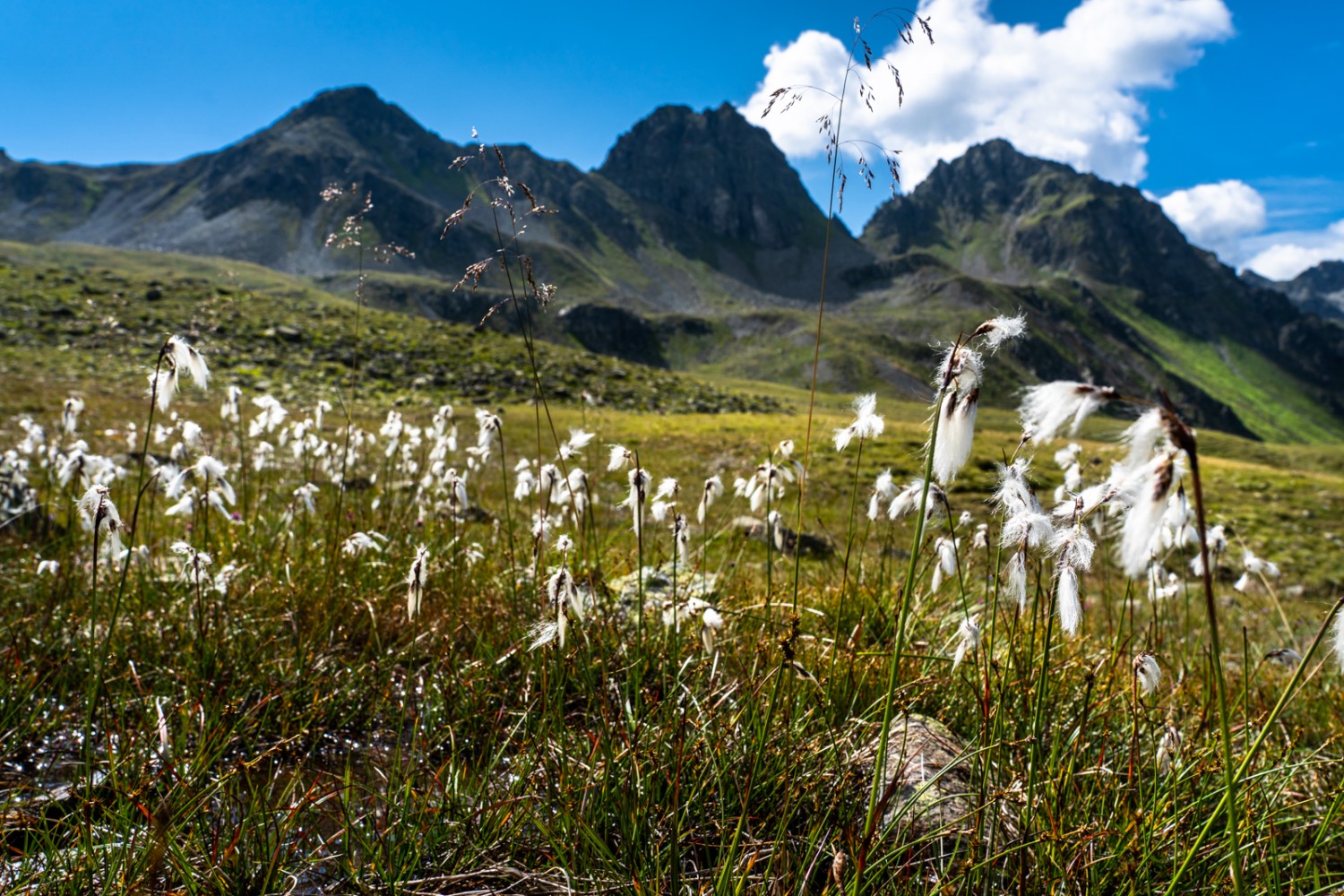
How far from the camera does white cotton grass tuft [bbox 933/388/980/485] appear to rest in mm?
1521

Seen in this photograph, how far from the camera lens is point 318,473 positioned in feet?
48.0

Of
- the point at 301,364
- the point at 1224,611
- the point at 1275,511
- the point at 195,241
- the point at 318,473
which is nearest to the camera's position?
the point at 1224,611

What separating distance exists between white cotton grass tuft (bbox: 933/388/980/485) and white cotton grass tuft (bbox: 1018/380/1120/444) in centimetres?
18

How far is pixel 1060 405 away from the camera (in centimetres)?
125

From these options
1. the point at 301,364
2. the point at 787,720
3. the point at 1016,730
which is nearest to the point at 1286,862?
the point at 1016,730

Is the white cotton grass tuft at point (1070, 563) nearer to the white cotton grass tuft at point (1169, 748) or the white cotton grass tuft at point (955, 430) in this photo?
the white cotton grass tuft at point (955, 430)

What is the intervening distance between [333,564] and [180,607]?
0.88 meters

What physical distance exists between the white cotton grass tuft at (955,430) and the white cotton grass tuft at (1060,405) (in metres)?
0.18

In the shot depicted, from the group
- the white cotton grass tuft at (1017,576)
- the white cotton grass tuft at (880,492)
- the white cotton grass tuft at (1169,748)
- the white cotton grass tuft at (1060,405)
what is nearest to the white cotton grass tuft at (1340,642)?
the white cotton grass tuft at (1017,576)

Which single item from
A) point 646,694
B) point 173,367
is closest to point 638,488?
point 646,694

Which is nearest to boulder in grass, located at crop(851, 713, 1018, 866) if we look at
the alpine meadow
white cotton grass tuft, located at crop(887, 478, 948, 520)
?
the alpine meadow

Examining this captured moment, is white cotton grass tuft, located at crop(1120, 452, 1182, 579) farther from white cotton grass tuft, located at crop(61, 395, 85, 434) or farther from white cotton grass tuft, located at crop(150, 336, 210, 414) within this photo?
white cotton grass tuft, located at crop(61, 395, 85, 434)

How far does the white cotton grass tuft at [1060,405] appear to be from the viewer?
3.85ft

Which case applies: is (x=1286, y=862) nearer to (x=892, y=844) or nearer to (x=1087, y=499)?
(x=892, y=844)
